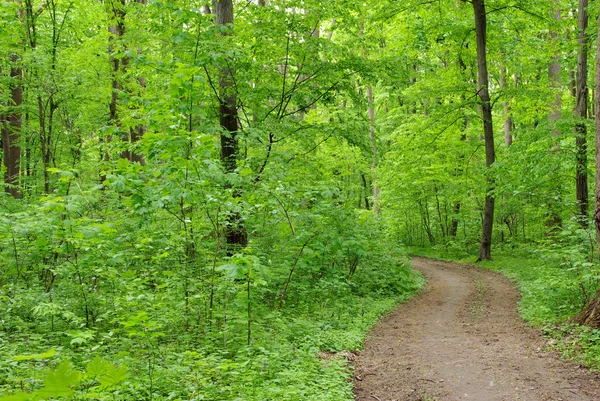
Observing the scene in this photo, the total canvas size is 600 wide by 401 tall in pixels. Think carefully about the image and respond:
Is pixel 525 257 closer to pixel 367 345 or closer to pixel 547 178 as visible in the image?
pixel 547 178

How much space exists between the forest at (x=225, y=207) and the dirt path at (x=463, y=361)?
0.37 meters

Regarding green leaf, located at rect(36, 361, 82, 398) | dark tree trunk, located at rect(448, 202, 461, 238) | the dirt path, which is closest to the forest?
green leaf, located at rect(36, 361, 82, 398)

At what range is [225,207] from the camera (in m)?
5.88

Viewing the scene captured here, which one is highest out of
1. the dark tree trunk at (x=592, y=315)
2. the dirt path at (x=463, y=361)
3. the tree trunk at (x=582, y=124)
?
the tree trunk at (x=582, y=124)

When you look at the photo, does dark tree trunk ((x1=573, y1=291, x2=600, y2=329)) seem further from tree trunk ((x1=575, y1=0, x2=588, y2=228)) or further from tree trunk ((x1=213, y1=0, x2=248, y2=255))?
tree trunk ((x1=213, y1=0, x2=248, y2=255))

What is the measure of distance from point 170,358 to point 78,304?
7.19 ft

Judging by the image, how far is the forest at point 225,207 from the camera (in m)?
5.05

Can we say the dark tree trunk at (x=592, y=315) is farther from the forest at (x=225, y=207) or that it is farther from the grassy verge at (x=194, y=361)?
the grassy verge at (x=194, y=361)

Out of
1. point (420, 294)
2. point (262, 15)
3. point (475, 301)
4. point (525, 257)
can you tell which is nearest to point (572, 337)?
point (475, 301)

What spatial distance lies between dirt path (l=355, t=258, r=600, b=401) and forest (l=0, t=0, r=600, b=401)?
1.21 feet

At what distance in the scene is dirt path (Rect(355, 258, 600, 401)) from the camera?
5125 millimetres

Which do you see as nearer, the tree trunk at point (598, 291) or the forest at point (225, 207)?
the forest at point (225, 207)

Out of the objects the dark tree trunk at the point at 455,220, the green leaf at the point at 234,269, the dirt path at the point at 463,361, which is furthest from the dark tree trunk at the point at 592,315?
the dark tree trunk at the point at 455,220

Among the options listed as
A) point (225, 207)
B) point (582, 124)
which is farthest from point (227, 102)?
point (582, 124)
